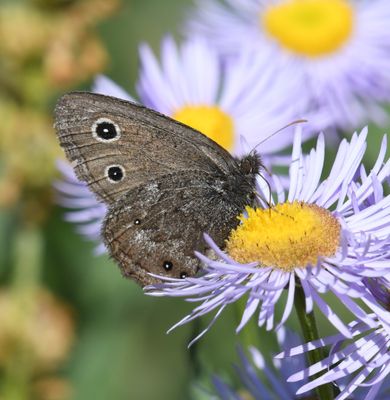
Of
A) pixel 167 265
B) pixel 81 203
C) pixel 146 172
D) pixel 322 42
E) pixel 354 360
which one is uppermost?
pixel 322 42

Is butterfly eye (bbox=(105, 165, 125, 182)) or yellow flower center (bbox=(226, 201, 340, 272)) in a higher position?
butterfly eye (bbox=(105, 165, 125, 182))

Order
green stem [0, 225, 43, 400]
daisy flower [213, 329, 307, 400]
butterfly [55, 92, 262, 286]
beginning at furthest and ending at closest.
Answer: green stem [0, 225, 43, 400]
butterfly [55, 92, 262, 286]
daisy flower [213, 329, 307, 400]

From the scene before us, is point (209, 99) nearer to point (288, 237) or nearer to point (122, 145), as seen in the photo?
point (122, 145)

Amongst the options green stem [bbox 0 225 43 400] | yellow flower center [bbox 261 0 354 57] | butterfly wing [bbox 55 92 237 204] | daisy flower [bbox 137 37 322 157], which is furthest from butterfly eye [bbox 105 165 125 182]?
yellow flower center [bbox 261 0 354 57]

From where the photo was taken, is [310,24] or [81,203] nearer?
[81,203]

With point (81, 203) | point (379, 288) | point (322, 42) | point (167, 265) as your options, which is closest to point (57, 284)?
point (81, 203)

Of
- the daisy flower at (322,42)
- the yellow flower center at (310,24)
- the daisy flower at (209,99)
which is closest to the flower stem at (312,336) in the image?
the daisy flower at (209,99)

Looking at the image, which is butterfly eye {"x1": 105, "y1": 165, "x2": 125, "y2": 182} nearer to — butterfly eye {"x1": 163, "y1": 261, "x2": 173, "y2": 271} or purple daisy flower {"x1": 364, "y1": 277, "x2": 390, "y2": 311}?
butterfly eye {"x1": 163, "y1": 261, "x2": 173, "y2": 271}
